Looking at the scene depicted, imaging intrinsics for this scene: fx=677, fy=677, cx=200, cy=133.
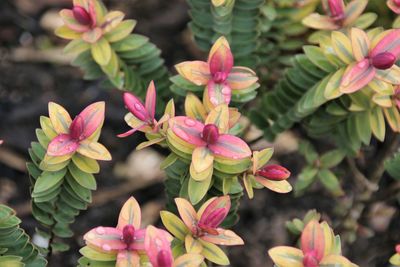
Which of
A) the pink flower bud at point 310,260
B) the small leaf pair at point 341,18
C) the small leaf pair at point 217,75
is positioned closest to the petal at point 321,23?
the small leaf pair at point 341,18

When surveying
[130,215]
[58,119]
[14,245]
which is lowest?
[14,245]

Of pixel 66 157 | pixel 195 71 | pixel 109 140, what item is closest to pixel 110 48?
pixel 195 71

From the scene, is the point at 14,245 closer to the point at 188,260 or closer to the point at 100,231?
the point at 100,231

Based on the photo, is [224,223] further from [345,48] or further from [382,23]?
[382,23]

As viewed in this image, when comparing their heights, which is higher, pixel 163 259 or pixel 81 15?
pixel 81 15

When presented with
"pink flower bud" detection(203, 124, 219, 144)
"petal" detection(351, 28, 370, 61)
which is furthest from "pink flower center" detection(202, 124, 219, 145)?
"petal" detection(351, 28, 370, 61)

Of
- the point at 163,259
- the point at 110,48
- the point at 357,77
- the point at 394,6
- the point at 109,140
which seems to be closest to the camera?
the point at 163,259

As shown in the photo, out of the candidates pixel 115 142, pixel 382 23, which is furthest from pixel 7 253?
pixel 115 142

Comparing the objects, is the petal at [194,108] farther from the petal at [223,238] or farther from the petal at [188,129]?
the petal at [223,238]
